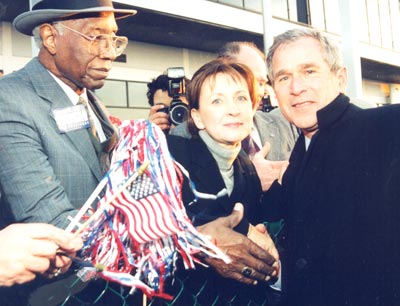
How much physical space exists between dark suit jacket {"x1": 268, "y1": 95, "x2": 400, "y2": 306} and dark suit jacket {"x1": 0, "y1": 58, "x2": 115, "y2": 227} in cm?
88

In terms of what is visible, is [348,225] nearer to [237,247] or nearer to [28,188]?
[237,247]

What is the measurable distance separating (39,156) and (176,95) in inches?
48.6

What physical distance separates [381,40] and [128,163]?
23.4 m

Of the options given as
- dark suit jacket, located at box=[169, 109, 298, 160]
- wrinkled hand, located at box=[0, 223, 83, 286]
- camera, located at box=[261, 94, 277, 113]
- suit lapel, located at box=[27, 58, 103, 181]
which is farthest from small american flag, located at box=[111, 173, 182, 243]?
camera, located at box=[261, 94, 277, 113]

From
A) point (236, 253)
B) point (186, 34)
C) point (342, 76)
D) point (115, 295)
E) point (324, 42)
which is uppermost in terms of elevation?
point (186, 34)

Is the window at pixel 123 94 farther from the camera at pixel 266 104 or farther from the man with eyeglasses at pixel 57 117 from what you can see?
the man with eyeglasses at pixel 57 117

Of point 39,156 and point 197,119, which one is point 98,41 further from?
point 39,156

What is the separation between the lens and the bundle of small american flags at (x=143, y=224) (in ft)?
3.90

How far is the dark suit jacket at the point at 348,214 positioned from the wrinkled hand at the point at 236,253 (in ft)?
0.98

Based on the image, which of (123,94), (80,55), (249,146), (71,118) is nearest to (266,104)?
(249,146)

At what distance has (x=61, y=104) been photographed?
1.92 meters

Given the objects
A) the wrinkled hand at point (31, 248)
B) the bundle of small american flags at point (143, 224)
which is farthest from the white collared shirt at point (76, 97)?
the wrinkled hand at point (31, 248)

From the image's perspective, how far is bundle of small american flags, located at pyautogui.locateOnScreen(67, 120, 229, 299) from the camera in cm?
119

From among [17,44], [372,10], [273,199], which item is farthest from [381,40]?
[273,199]
